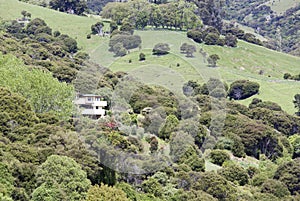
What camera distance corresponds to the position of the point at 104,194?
2678 centimetres

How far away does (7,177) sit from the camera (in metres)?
26.1

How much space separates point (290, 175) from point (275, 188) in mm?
3016

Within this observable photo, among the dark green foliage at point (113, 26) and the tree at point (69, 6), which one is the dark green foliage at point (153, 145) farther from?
the tree at point (69, 6)

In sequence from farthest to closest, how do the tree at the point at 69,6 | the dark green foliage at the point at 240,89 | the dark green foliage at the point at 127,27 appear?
the tree at the point at 69,6 → the dark green foliage at the point at 127,27 → the dark green foliage at the point at 240,89

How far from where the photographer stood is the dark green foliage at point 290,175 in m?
43.7

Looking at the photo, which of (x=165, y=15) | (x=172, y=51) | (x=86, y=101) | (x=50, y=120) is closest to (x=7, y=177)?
(x=50, y=120)

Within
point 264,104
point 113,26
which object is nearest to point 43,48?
point 113,26

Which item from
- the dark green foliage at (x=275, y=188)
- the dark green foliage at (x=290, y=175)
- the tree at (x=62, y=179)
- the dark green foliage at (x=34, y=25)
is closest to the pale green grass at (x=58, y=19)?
the dark green foliage at (x=34, y=25)

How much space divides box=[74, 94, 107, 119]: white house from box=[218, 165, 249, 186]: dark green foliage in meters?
9.95

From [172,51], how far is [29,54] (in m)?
16.2

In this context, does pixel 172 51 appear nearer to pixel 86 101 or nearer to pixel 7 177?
pixel 86 101

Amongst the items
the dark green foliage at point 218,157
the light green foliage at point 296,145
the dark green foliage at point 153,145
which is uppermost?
the dark green foliage at point 153,145

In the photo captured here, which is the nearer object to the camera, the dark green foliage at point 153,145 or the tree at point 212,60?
the dark green foliage at point 153,145

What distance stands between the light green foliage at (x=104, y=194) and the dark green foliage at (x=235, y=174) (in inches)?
636
